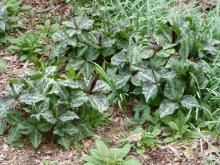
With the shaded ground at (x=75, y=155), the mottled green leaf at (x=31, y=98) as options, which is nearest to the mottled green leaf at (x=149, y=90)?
the shaded ground at (x=75, y=155)

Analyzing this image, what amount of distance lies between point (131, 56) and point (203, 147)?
98cm

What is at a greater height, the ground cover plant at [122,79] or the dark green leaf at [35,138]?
the ground cover plant at [122,79]

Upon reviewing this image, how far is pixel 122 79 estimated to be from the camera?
3830 millimetres

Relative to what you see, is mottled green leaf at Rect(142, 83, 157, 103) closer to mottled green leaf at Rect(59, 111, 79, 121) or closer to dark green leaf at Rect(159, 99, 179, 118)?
dark green leaf at Rect(159, 99, 179, 118)

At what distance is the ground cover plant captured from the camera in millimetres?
3369

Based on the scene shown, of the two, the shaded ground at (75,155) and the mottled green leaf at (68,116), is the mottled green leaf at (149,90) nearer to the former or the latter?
the shaded ground at (75,155)

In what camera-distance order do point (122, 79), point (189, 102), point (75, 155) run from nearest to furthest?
point (75, 155) < point (189, 102) < point (122, 79)

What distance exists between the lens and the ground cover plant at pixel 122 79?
3.37 m

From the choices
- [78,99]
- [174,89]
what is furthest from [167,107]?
[78,99]

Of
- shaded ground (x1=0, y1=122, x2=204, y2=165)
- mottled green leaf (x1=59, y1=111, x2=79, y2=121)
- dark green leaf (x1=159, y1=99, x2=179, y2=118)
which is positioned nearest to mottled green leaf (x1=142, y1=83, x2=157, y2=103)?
dark green leaf (x1=159, y1=99, x2=179, y2=118)

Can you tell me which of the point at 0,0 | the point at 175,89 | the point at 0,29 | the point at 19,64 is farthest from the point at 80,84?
the point at 0,0

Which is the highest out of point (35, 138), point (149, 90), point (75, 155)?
point (149, 90)

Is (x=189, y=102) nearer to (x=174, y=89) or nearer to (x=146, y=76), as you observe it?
(x=174, y=89)

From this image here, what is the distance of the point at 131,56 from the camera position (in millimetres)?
3854
